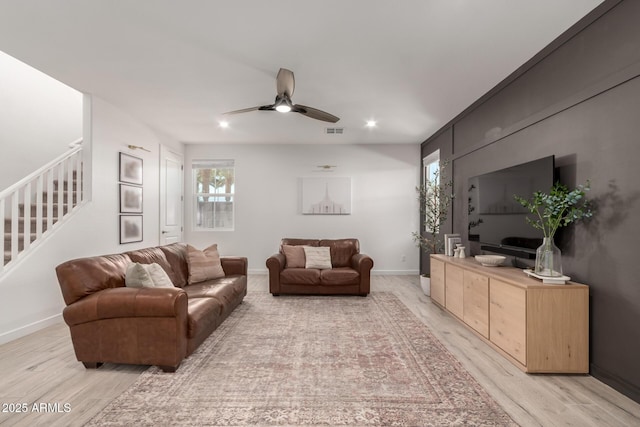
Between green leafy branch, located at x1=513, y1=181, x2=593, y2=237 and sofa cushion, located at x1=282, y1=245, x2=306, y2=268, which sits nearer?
green leafy branch, located at x1=513, y1=181, x2=593, y2=237

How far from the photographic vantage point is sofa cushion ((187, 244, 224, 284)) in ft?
12.5

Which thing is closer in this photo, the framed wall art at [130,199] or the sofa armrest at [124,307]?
the sofa armrest at [124,307]

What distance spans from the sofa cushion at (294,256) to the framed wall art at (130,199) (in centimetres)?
243

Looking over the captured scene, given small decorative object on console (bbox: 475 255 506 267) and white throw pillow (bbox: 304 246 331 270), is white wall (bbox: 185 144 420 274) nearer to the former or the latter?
white throw pillow (bbox: 304 246 331 270)

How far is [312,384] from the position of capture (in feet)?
7.18

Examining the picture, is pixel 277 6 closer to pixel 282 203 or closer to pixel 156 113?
pixel 156 113

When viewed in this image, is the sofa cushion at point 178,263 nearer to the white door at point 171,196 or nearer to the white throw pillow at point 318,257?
the white throw pillow at point 318,257

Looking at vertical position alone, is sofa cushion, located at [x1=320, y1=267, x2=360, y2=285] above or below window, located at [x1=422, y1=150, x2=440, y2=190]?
below

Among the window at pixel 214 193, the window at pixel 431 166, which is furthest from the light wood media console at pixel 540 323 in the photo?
the window at pixel 214 193

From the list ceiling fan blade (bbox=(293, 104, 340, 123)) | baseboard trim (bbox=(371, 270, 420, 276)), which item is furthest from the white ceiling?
baseboard trim (bbox=(371, 270, 420, 276))

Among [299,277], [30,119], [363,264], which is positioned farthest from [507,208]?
[30,119]

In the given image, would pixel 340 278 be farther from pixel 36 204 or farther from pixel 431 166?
pixel 36 204

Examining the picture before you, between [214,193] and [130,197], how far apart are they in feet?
6.53

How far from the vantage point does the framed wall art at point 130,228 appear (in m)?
4.49
